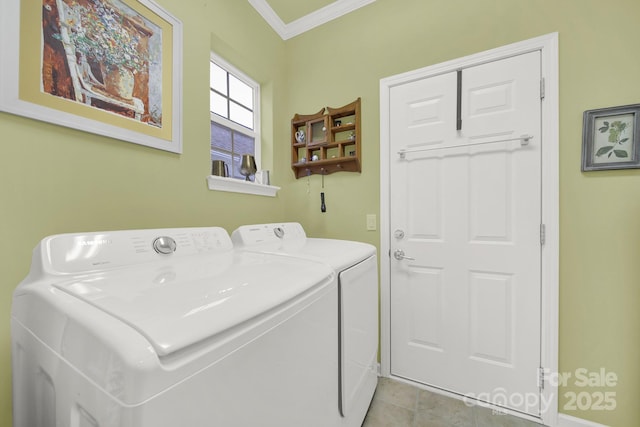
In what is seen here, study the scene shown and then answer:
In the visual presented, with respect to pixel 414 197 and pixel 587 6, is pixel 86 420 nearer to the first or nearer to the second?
pixel 414 197

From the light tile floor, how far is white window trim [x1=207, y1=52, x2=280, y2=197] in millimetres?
1661

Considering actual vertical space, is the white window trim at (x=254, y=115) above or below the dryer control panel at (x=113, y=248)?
above

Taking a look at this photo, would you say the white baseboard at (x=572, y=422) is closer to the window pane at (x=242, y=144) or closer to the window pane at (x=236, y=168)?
the window pane at (x=236, y=168)

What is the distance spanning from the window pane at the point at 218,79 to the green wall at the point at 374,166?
118 mm

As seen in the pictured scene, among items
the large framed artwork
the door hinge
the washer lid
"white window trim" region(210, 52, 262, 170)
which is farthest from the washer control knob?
the door hinge

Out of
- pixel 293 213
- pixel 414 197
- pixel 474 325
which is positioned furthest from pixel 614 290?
pixel 293 213

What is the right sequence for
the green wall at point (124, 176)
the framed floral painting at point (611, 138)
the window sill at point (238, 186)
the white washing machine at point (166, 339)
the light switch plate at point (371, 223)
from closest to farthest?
the white washing machine at point (166, 339) → the green wall at point (124, 176) → the framed floral painting at point (611, 138) → the window sill at point (238, 186) → the light switch plate at point (371, 223)

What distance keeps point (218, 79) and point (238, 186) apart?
87 centimetres

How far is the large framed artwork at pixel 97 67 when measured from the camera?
90 cm

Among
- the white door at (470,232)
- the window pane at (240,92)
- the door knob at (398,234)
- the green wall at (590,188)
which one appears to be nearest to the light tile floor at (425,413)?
the white door at (470,232)

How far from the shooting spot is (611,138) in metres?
1.29

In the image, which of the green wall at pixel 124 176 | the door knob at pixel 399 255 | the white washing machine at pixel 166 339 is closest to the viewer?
the white washing machine at pixel 166 339

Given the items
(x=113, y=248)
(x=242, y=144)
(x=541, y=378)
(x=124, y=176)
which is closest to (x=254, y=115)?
(x=242, y=144)

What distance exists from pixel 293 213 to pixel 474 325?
1.58m
